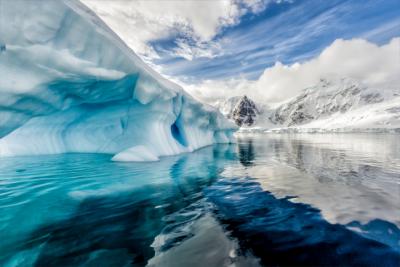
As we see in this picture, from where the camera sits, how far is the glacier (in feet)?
17.3

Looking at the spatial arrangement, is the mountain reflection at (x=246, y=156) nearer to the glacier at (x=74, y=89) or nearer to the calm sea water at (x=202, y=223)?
the calm sea water at (x=202, y=223)

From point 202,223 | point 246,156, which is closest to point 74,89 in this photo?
point 202,223

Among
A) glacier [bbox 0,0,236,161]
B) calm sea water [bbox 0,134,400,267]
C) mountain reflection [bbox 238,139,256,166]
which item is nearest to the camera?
calm sea water [bbox 0,134,400,267]

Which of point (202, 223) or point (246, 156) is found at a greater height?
point (202, 223)

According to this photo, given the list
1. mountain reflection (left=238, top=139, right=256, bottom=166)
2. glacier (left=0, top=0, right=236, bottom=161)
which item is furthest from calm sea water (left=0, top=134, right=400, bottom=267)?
mountain reflection (left=238, top=139, right=256, bottom=166)

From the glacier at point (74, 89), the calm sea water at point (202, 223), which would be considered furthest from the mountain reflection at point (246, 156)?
the glacier at point (74, 89)

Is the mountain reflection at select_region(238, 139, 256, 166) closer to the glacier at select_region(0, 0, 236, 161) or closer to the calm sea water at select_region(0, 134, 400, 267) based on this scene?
the calm sea water at select_region(0, 134, 400, 267)

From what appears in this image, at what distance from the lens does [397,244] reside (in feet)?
8.93

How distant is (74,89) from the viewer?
Answer: 317 inches

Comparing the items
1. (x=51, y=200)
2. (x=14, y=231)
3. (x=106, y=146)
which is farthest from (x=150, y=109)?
(x=14, y=231)

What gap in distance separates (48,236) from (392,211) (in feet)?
21.1

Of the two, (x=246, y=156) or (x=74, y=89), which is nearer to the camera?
(x=74, y=89)

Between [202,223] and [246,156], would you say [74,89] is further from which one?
[246,156]

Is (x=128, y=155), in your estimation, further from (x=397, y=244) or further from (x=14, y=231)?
(x=397, y=244)
